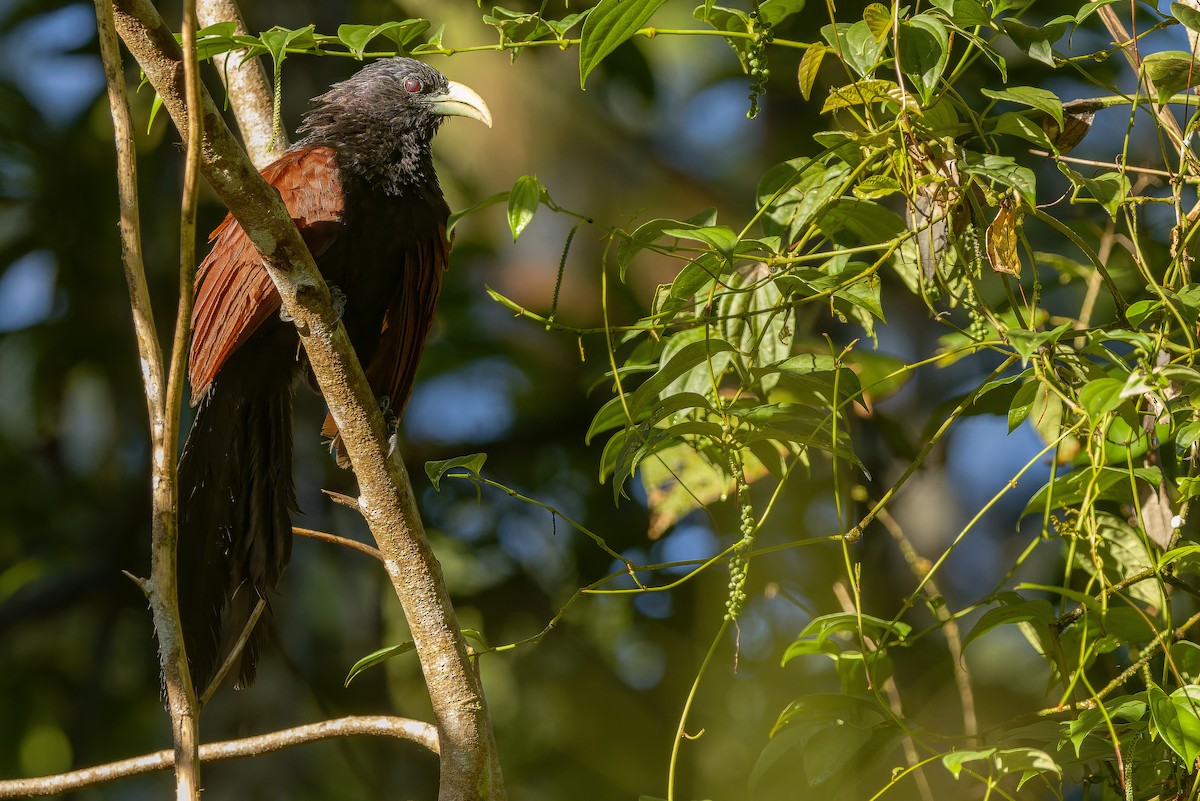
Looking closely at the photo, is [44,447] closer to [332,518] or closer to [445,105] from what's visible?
[332,518]

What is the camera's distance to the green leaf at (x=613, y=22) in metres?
1.37

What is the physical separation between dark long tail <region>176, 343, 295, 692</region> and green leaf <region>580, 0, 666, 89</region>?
142 centimetres

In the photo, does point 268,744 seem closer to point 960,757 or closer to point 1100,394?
point 960,757

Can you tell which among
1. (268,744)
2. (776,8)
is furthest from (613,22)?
(268,744)

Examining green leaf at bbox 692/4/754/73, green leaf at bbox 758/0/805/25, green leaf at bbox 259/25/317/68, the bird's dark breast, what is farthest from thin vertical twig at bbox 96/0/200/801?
the bird's dark breast

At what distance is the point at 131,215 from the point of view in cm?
128

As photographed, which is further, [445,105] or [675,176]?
[675,176]

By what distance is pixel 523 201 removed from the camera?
141cm

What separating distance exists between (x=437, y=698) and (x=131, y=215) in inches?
33.3

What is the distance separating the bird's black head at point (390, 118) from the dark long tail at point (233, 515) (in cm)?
55

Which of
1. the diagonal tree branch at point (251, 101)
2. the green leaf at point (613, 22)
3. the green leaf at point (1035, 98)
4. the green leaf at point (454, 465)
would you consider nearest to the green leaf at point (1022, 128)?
the green leaf at point (1035, 98)

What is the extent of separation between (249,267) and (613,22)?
1268 millimetres

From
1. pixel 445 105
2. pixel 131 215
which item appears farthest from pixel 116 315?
A: pixel 131 215

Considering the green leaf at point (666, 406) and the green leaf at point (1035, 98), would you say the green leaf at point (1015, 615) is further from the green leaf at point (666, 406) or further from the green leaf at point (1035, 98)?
the green leaf at point (1035, 98)
